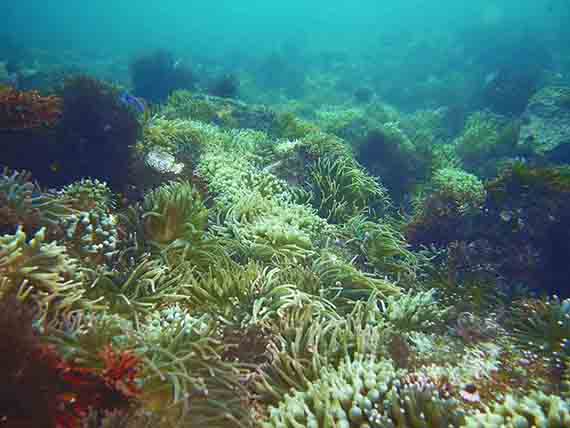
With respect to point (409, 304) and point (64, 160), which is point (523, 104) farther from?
point (64, 160)

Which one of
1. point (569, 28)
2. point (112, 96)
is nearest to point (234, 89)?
point (112, 96)

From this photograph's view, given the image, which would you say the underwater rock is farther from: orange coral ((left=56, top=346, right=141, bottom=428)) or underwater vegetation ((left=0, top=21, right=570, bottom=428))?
orange coral ((left=56, top=346, right=141, bottom=428))

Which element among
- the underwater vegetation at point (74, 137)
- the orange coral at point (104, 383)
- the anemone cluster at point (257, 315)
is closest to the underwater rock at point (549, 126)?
the anemone cluster at point (257, 315)

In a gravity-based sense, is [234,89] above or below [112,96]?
below

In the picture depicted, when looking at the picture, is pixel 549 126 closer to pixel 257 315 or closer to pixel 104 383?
pixel 257 315

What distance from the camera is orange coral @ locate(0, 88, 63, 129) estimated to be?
18.0ft

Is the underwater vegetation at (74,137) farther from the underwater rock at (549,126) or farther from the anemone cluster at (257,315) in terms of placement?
the underwater rock at (549,126)

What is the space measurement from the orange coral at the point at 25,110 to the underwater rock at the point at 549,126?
44.9 feet

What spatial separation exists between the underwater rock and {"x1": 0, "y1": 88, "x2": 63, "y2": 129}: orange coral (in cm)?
1370

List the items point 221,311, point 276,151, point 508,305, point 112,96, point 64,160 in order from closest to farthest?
point 221,311
point 508,305
point 64,160
point 112,96
point 276,151

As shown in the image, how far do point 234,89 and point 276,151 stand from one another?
394 inches

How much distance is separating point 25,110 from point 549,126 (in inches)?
590

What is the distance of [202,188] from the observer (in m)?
6.57

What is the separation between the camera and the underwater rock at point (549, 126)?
489 inches
